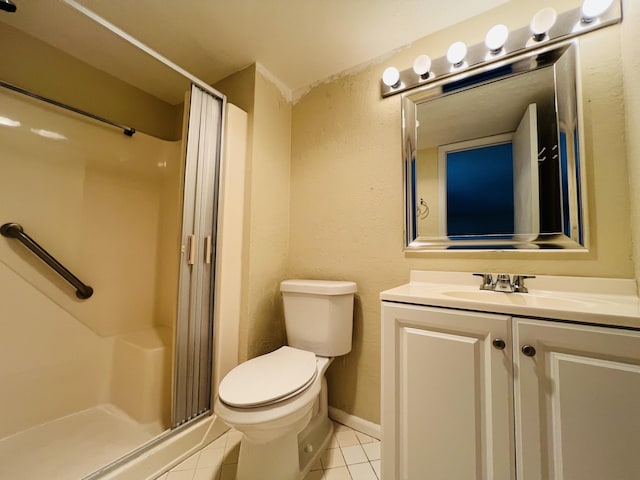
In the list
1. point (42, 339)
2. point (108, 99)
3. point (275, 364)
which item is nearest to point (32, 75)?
point (108, 99)

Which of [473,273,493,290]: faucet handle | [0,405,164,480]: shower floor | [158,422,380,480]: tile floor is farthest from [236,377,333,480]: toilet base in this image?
[473,273,493,290]: faucet handle

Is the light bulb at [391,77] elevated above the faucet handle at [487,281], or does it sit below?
above

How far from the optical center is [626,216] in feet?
2.76

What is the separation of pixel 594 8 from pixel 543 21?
0.47 ft

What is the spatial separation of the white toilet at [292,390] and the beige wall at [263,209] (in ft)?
0.65

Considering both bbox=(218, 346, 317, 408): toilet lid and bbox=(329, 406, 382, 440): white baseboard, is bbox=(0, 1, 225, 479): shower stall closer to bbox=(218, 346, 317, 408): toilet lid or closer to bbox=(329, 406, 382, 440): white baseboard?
bbox=(218, 346, 317, 408): toilet lid

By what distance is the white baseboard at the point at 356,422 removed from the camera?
4.08ft

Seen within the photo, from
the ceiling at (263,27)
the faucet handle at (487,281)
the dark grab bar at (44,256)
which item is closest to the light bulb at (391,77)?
the ceiling at (263,27)

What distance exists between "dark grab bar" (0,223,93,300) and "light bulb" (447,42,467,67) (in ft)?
7.17

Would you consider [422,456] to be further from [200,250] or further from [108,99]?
[108,99]

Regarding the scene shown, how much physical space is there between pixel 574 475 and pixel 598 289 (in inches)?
22.9

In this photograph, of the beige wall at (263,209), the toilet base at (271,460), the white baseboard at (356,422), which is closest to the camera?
the toilet base at (271,460)

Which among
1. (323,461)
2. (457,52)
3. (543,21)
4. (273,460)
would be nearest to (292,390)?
(273,460)

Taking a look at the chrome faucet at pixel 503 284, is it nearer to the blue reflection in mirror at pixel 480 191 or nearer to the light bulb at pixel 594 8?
the blue reflection in mirror at pixel 480 191
